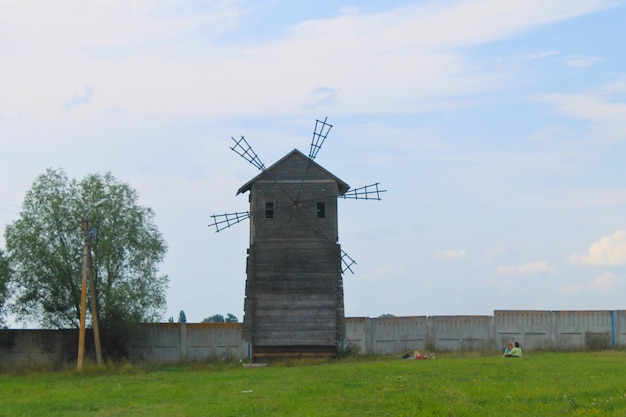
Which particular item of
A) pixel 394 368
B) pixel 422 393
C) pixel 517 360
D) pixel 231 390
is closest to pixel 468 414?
pixel 422 393

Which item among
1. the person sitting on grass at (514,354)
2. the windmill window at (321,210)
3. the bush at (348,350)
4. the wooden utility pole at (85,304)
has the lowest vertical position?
the bush at (348,350)

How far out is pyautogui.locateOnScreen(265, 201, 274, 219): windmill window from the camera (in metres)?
46.8

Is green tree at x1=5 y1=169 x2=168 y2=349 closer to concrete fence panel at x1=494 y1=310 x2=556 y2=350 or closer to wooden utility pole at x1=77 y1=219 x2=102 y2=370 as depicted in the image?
wooden utility pole at x1=77 y1=219 x2=102 y2=370

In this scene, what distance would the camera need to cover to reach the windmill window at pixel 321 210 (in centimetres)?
4688

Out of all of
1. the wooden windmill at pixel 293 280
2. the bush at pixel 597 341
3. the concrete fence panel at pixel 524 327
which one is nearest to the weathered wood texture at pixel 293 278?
the wooden windmill at pixel 293 280

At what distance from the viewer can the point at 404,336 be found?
53.8 metres

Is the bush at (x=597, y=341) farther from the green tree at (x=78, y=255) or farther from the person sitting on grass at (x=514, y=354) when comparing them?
the green tree at (x=78, y=255)

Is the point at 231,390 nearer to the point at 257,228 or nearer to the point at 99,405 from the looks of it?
the point at 99,405

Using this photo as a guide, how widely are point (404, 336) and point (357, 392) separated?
86.9ft

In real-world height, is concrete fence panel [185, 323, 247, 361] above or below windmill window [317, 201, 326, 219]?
below

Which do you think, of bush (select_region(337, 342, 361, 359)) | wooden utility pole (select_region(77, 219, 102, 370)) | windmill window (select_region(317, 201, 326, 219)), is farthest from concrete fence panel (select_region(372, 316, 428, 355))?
wooden utility pole (select_region(77, 219, 102, 370))

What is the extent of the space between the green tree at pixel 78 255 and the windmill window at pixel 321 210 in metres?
11.4

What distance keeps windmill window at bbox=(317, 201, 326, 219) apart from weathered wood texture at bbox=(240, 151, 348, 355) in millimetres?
46

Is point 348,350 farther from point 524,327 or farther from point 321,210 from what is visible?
point 524,327
